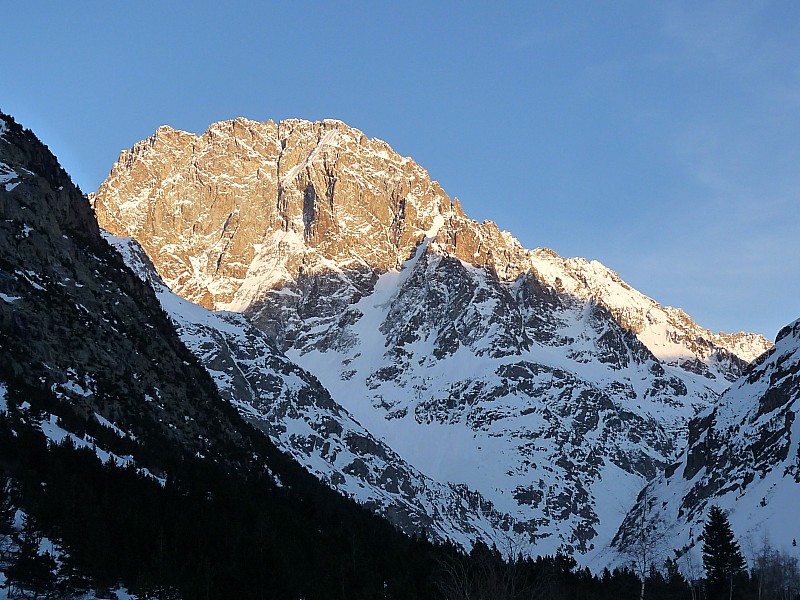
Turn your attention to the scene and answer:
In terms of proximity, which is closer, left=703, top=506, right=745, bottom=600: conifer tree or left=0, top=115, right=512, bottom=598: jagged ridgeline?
left=0, top=115, right=512, bottom=598: jagged ridgeline

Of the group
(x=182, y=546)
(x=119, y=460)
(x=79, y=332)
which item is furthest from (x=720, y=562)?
(x=79, y=332)

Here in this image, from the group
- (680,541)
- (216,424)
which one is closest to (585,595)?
(216,424)

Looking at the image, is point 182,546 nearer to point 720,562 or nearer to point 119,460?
point 119,460

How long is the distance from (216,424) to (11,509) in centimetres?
7209

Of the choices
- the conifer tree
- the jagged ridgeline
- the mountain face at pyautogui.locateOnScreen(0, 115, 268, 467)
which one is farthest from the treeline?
the mountain face at pyautogui.locateOnScreen(0, 115, 268, 467)

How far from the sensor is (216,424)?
13600 centimetres

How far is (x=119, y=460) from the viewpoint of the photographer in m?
92.0

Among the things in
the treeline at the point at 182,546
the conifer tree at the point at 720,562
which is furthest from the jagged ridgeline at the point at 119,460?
the conifer tree at the point at 720,562

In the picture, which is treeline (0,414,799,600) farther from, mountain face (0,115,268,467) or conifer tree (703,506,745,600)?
mountain face (0,115,268,467)

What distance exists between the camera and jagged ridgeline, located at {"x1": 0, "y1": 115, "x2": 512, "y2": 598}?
64.1 m

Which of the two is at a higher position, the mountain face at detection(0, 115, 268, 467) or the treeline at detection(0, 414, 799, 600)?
the mountain face at detection(0, 115, 268, 467)

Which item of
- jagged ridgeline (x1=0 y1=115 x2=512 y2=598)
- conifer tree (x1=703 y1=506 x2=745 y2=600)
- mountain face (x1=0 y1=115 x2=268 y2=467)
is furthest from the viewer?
conifer tree (x1=703 y1=506 x2=745 y2=600)

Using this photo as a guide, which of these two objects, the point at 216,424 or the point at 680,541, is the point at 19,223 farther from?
the point at 680,541

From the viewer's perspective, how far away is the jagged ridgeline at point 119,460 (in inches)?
2522
